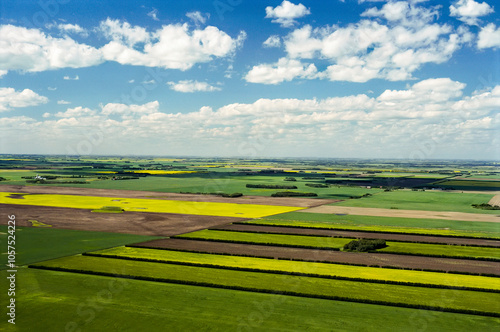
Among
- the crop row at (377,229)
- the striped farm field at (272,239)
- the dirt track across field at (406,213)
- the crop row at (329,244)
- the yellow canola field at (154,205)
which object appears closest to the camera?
the crop row at (329,244)

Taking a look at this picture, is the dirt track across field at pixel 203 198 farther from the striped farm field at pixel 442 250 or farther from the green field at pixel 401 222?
the striped farm field at pixel 442 250

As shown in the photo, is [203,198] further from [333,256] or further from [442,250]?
[442,250]

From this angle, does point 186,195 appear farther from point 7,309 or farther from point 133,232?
point 7,309

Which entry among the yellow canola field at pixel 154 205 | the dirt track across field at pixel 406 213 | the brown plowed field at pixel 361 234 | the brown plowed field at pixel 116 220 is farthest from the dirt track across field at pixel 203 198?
the brown plowed field at pixel 361 234

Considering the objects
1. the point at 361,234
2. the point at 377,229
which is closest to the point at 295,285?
the point at 361,234

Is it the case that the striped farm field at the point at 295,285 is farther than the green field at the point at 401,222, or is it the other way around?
the green field at the point at 401,222

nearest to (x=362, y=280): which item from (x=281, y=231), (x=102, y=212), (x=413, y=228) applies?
(x=281, y=231)

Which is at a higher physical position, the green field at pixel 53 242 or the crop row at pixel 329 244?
the green field at pixel 53 242
